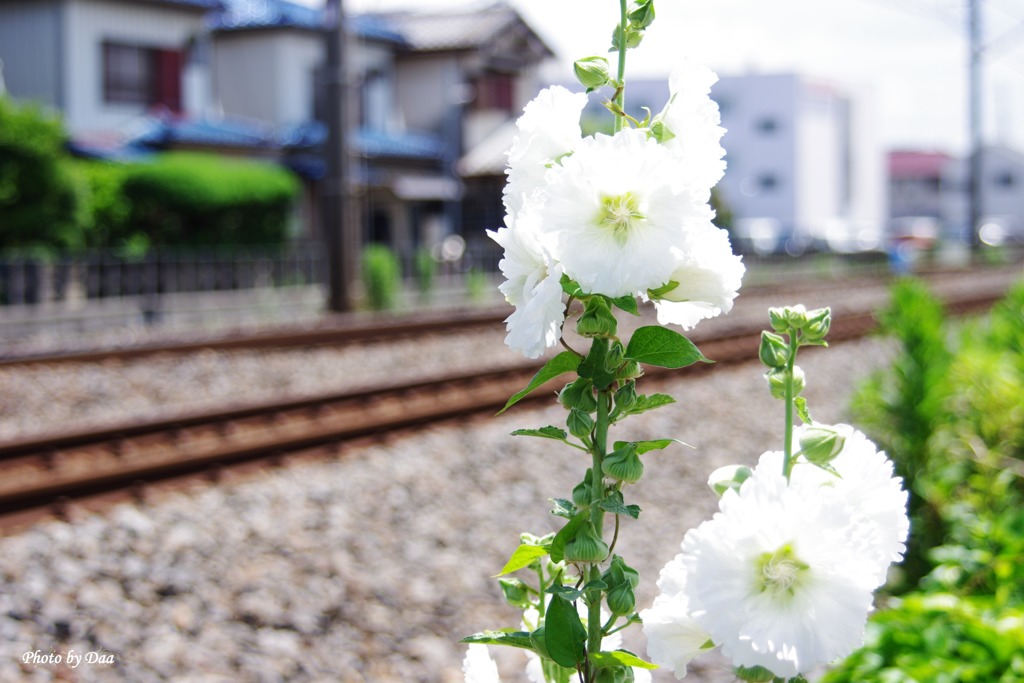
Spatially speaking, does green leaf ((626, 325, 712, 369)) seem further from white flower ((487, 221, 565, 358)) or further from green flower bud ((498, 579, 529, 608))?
green flower bud ((498, 579, 529, 608))

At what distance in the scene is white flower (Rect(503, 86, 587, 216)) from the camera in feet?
4.13

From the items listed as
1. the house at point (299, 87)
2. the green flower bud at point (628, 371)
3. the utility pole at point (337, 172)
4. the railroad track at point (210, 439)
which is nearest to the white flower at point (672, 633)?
the green flower bud at point (628, 371)

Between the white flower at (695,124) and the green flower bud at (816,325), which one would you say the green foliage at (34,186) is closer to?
the white flower at (695,124)

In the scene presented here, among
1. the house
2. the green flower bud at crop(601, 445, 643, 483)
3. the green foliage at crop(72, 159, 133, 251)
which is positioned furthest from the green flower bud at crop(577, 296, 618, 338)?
the house

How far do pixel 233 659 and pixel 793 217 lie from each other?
61.2 meters

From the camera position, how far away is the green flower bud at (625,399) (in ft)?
4.21

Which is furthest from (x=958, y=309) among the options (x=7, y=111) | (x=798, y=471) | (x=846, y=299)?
(x=798, y=471)

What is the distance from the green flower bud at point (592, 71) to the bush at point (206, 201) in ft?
73.8

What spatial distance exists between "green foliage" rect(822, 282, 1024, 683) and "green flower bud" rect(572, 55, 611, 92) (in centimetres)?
192

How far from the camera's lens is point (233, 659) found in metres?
3.79

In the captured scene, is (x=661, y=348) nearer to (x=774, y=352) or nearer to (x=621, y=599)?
(x=774, y=352)

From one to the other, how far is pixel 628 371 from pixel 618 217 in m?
0.20

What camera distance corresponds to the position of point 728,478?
1238 mm

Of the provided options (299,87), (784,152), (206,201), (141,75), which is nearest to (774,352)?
(206,201)
